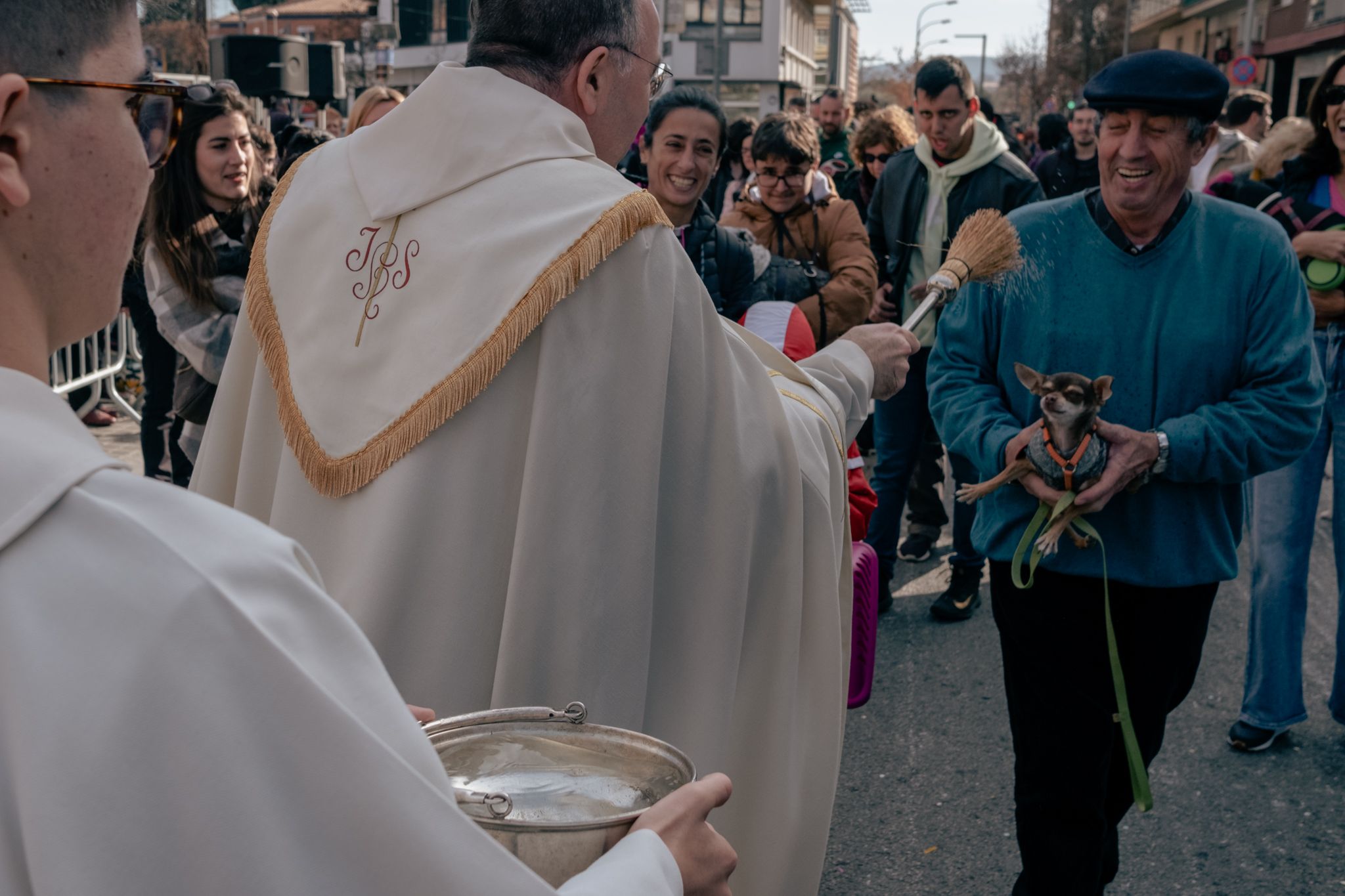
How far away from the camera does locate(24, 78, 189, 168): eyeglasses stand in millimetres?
981

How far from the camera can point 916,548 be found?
21.1ft

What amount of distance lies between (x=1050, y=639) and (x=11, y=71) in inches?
102

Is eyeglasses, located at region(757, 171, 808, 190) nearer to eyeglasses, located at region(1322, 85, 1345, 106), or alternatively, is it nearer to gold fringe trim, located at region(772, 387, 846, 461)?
eyeglasses, located at region(1322, 85, 1345, 106)

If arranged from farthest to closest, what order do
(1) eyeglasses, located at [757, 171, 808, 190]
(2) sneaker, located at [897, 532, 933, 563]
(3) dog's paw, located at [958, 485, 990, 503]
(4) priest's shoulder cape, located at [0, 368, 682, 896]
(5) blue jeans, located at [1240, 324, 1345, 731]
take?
(2) sneaker, located at [897, 532, 933, 563], (1) eyeglasses, located at [757, 171, 808, 190], (5) blue jeans, located at [1240, 324, 1345, 731], (3) dog's paw, located at [958, 485, 990, 503], (4) priest's shoulder cape, located at [0, 368, 682, 896]

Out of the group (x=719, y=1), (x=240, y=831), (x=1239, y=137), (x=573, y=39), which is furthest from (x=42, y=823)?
(x=719, y=1)

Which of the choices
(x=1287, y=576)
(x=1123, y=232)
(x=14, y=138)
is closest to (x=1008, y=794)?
→ (x=1287, y=576)

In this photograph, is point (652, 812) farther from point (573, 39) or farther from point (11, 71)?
point (573, 39)

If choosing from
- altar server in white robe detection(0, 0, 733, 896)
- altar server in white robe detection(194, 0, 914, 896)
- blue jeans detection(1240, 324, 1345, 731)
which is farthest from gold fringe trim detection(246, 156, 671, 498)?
blue jeans detection(1240, 324, 1345, 731)

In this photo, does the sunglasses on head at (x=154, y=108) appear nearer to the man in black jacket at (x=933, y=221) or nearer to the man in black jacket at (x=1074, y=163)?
the man in black jacket at (x=933, y=221)

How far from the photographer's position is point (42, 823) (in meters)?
0.81

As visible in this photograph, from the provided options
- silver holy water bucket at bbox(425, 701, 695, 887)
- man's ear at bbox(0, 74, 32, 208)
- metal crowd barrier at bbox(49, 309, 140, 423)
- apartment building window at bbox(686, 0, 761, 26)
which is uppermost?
apartment building window at bbox(686, 0, 761, 26)

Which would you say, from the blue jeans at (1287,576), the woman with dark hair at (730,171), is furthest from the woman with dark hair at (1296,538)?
the woman with dark hair at (730,171)

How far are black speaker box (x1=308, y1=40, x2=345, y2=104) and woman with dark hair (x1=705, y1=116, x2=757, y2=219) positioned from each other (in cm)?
377

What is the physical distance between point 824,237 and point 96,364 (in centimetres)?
496
